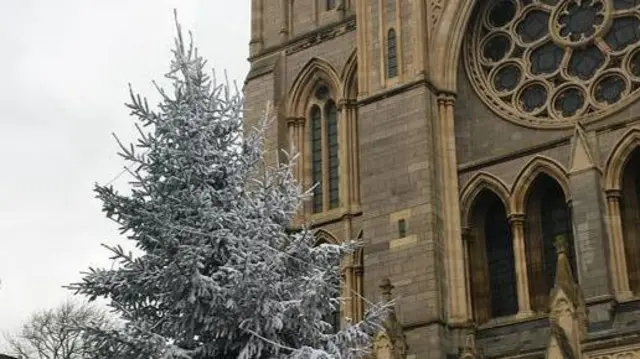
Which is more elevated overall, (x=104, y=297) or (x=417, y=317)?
(x=417, y=317)

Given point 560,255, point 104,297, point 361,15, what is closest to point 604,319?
point 560,255

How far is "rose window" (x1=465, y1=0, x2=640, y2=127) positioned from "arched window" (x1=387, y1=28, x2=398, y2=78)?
1535 millimetres

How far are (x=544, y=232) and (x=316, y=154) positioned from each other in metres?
6.28

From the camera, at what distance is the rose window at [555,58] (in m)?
21.5

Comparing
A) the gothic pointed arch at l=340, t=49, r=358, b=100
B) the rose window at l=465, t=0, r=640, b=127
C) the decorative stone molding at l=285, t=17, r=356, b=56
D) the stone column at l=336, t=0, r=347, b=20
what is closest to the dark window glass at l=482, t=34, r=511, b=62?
the rose window at l=465, t=0, r=640, b=127

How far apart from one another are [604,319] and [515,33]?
274 inches

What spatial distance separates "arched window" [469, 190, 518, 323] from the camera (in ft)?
70.4

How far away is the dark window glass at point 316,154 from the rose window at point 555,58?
4185mm

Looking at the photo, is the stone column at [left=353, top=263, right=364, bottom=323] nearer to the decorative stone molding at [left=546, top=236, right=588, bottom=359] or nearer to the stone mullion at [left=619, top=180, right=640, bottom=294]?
the decorative stone molding at [left=546, top=236, right=588, bottom=359]

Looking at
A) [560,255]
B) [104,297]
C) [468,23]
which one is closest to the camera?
[104,297]

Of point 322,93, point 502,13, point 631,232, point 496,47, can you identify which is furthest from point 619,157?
point 322,93

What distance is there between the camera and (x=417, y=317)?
20.7m

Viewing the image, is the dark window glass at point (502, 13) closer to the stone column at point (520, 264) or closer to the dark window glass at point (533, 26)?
the dark window glass at point (533, 26)

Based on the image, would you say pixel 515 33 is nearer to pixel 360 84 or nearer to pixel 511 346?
pixel 360 84
